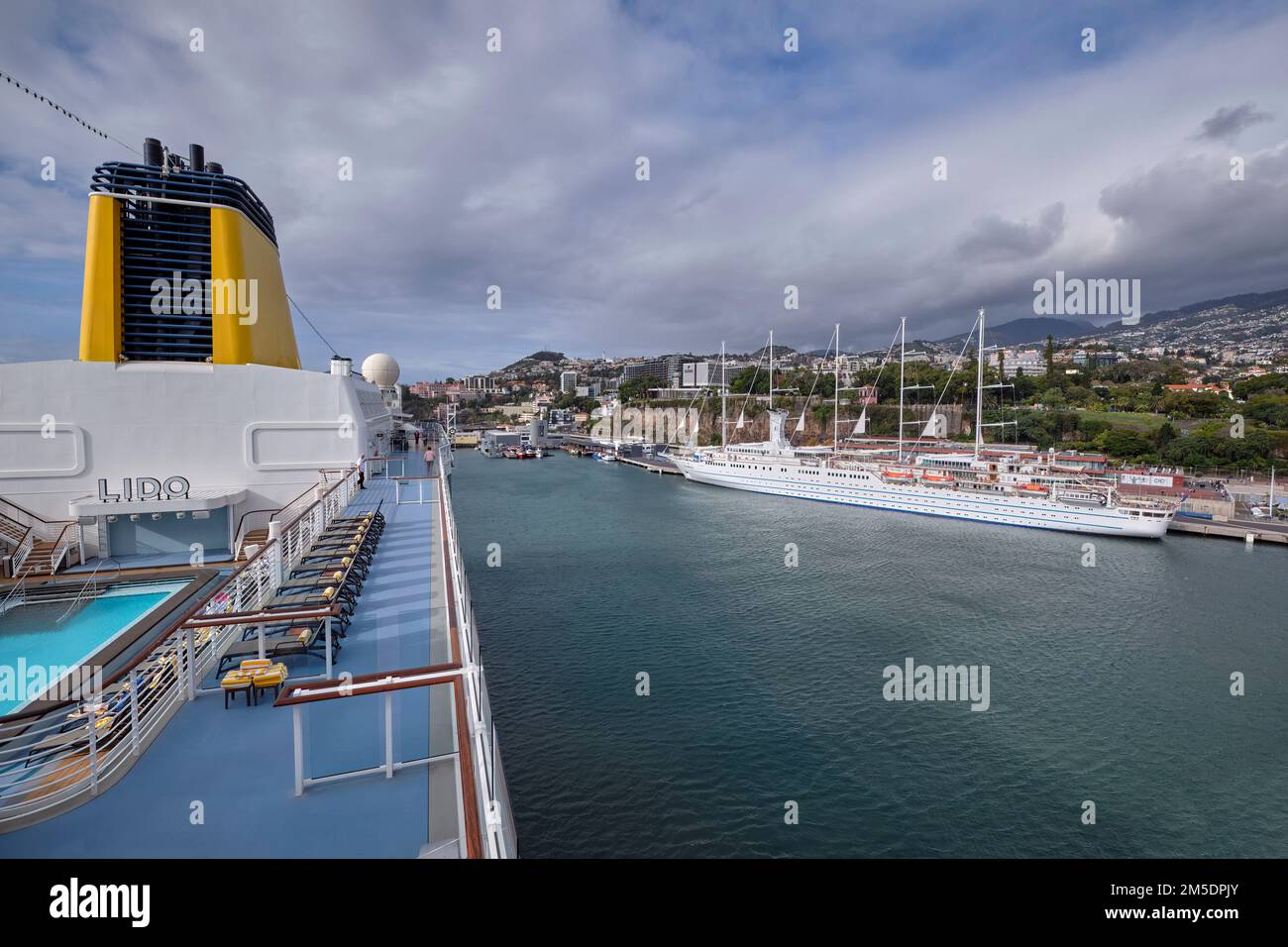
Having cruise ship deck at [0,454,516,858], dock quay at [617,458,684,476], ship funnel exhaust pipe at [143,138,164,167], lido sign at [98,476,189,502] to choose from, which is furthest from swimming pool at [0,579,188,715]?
dock quay at [617,458,684,476]

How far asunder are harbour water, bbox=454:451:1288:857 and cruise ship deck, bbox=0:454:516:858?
3588mm

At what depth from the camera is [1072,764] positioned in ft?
27.0

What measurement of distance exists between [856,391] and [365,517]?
206ft

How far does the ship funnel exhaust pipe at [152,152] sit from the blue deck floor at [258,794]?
34.9 ft

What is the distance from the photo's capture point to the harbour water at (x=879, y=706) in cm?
701

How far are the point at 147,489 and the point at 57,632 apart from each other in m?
4.09

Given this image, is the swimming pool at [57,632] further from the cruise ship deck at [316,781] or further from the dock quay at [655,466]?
the dock quay at [655,466]

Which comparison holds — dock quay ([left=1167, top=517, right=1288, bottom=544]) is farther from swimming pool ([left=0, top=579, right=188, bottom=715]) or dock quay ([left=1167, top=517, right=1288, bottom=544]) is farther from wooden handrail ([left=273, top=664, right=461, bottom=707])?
swimming pool ([left=0, top=579, right=188, bottom=715])

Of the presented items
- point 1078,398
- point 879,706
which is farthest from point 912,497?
point 1078,398

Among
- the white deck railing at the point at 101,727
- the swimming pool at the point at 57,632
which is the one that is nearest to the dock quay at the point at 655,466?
the swimming pool at the point at 57,632

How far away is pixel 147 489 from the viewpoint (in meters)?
9.66
